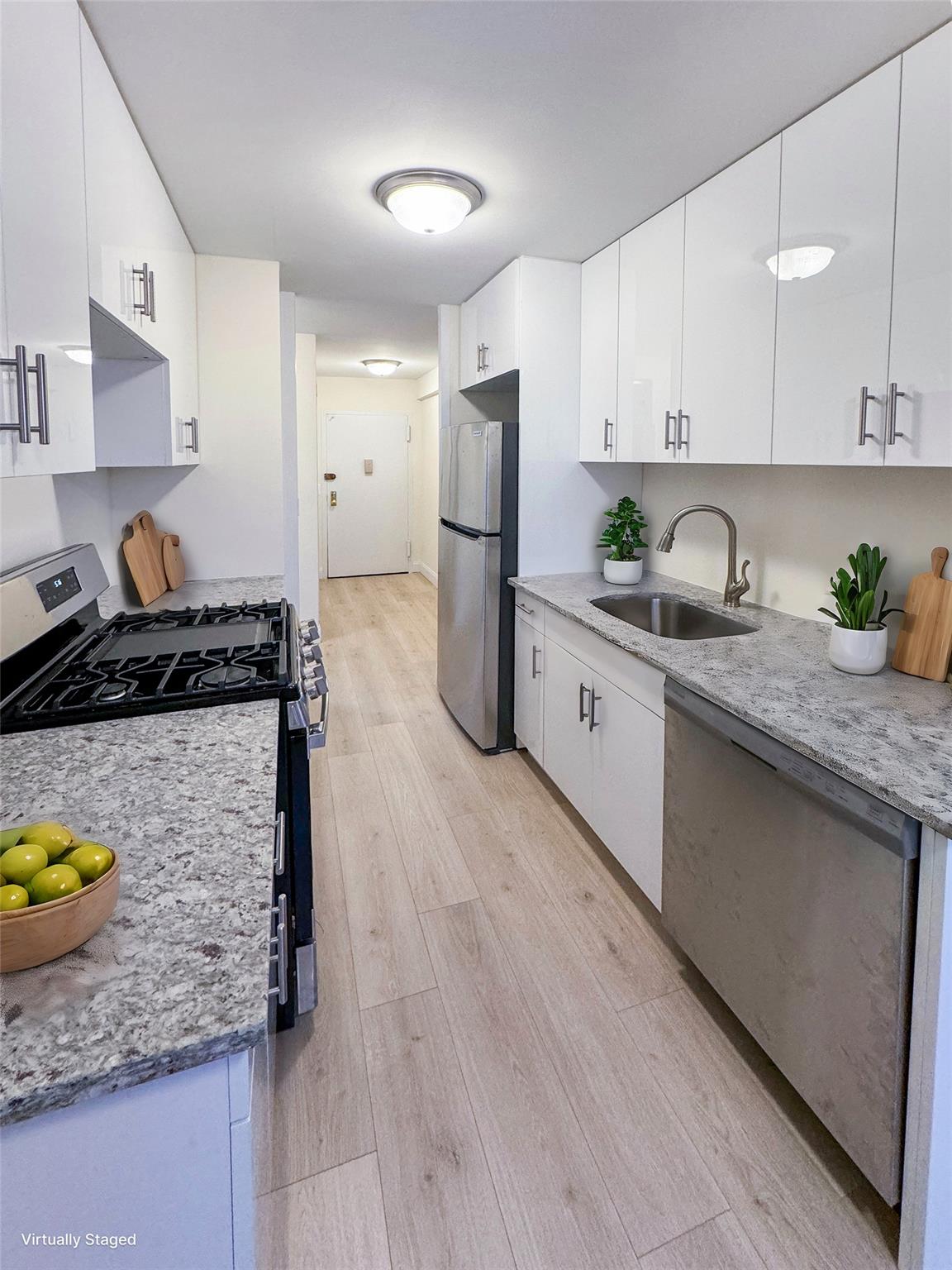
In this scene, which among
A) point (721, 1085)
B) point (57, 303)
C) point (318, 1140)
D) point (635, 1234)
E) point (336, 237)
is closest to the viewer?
point (57, 303)

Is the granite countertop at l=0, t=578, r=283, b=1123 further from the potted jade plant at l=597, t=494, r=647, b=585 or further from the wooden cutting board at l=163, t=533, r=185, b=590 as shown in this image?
the potted jade plant at l=597, t=494, r=647, b=585

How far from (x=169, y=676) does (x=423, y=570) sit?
22.3 ft

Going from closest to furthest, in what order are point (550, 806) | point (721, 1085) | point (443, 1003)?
1. point (721, 1085)
2. point (443, 1003)
3. point (550, 806)

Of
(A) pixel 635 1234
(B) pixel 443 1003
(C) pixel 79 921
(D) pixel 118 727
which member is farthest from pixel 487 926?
(C) pixel 79 921

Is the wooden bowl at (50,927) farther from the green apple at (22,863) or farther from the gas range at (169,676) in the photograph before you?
the gas range at (169,676)

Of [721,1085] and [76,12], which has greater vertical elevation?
[76,12]

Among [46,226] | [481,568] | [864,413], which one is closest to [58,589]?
[46,226]

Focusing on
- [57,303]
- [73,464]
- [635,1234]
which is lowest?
[635,1234]

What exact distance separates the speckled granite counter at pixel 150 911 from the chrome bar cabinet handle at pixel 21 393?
548 mm

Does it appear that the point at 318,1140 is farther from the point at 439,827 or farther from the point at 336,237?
the point at 336,237

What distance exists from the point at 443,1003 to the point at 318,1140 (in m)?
0.46

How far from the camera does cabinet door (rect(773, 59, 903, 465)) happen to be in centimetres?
156

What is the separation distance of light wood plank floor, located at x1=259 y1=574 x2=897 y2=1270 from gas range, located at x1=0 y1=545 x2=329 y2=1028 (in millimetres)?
305

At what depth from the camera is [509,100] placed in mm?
1685
